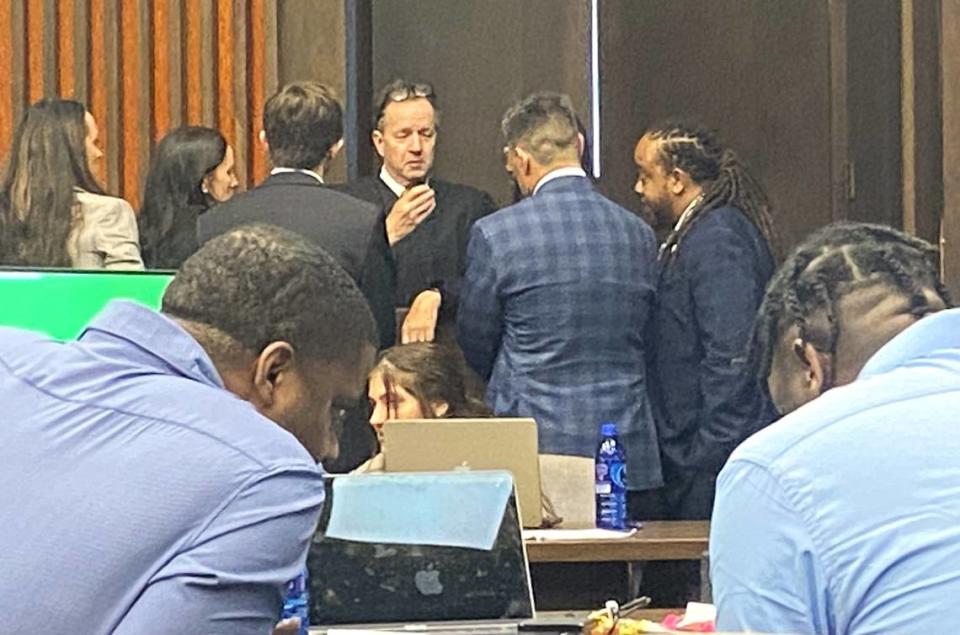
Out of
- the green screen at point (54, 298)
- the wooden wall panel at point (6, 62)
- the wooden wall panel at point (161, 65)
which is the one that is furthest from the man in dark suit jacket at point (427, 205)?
the green screen at point (54, 298)

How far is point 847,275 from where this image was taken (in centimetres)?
235

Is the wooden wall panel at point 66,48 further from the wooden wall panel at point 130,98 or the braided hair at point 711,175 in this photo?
the braided hair at point 711,175

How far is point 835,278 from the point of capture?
2.35 metres

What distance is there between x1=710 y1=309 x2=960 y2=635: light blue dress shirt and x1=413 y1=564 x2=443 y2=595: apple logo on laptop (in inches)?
50.2

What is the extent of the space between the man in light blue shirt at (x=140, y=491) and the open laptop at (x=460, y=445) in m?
1.85

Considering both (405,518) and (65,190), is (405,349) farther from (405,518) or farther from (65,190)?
(405,518)

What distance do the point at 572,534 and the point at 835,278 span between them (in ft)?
6.47

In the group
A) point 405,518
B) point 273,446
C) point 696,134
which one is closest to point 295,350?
point 273,446

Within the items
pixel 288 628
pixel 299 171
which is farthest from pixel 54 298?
pixel 299 171

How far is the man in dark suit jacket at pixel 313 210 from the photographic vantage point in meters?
4.56

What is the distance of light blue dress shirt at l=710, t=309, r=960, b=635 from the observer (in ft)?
6.57

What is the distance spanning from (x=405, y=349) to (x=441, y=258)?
0.84 metres

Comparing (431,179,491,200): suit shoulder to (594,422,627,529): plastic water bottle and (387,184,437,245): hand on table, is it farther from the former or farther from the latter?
(594,422,627,529): plastic water bottle

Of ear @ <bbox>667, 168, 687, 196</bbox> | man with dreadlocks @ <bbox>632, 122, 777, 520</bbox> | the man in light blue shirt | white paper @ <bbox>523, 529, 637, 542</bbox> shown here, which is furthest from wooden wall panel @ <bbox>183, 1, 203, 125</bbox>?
the man in light blue shirt
